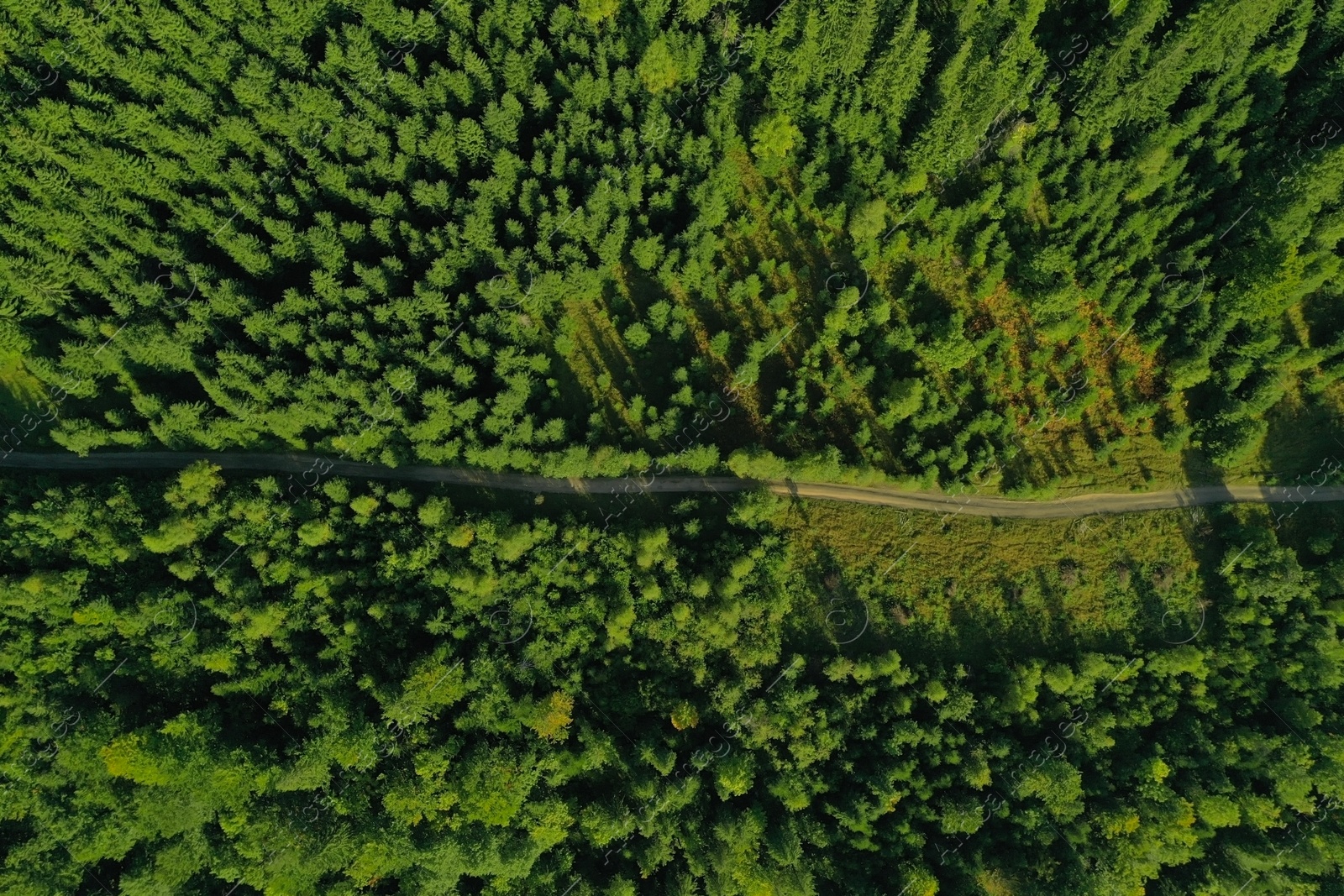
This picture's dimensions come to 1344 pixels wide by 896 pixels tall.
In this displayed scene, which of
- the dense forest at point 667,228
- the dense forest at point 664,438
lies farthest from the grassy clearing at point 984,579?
the dense forest at point 667,228

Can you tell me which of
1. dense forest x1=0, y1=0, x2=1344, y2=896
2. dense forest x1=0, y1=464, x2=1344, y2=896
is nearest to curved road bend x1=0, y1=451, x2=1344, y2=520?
dense forest x1=0, y1=0, x2=1344, y2=896

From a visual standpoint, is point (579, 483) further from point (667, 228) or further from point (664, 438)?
point (667, 228)

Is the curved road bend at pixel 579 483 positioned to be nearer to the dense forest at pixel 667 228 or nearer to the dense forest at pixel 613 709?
the dense forest at pixel 667 228

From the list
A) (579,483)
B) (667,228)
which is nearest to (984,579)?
(579,483)

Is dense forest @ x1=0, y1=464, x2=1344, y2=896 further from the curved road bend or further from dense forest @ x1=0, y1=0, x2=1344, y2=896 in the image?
the curved road bend

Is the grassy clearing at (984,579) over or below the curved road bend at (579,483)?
below
